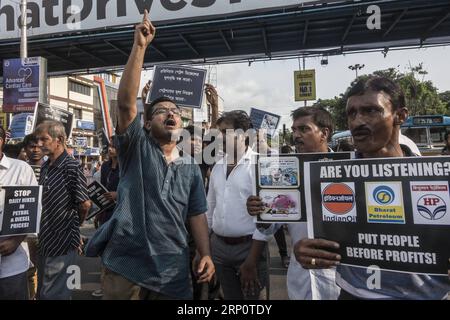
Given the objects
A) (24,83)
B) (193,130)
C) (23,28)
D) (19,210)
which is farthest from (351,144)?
(24,83)

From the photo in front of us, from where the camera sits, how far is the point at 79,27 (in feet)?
26.0

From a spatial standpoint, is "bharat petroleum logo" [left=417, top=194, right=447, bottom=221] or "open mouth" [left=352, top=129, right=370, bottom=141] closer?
"bharat petroleum logo" [left=417, top=194, right=447, bottom=221]

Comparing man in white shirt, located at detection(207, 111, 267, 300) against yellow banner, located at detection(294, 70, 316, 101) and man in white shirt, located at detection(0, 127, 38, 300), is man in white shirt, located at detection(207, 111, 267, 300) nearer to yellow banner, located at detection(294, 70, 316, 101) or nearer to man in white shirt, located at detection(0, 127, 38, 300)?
man in white shirt, located at detection(0, 127, 38, 300)

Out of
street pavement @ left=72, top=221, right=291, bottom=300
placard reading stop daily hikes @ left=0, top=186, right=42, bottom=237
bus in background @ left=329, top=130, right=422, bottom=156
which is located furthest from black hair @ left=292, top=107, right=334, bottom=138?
street pavement @ left=72, top=221, right=291, bottom=300

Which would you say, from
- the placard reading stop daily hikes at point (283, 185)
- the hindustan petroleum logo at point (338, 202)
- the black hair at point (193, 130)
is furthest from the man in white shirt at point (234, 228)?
the hindustan petroleum logo at point (338, 202)

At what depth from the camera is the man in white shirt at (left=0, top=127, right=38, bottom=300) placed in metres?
2.44

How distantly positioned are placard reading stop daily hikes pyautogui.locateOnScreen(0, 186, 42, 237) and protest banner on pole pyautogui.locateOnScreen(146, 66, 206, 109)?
2.80 m

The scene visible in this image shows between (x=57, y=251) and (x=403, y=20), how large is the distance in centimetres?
753

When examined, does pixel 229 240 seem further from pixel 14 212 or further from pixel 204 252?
pixel 14 212

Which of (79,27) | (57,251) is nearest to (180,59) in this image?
(79,27)

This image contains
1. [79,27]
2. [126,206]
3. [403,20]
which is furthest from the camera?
[79,27]

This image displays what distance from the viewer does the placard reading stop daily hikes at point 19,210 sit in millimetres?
2307

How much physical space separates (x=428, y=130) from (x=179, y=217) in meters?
12.3

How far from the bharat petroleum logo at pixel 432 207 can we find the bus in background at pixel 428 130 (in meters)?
11.8
